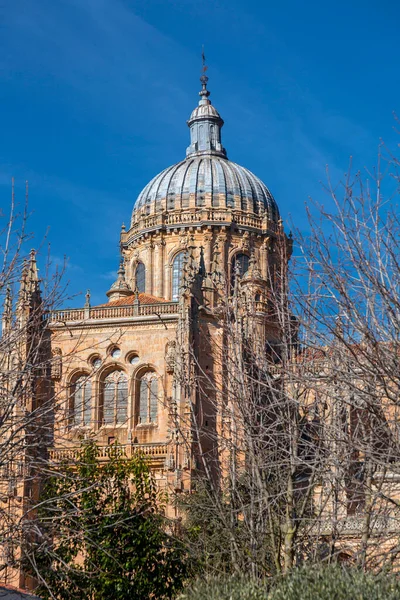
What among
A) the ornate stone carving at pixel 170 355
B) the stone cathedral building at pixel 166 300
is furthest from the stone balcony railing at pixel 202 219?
the ornate stone carving at pixel 170 355

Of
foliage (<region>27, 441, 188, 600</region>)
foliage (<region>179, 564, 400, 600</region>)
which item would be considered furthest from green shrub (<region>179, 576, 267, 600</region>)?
foliage (<region>27, 441, 188, 600</region>)

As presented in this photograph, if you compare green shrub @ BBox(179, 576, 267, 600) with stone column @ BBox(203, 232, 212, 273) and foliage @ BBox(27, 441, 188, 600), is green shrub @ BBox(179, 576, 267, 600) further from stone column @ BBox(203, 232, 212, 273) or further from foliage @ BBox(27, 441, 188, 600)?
stone column @ BBox(203, 232, 212, 273)

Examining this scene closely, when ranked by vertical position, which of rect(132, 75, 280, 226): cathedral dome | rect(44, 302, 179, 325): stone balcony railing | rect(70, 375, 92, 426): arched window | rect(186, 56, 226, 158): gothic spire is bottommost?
rect(70, 375, 92, 426): arched window

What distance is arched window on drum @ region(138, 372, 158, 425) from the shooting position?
4372cm

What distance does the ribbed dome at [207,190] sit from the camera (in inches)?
2275

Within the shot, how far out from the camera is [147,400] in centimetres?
4428

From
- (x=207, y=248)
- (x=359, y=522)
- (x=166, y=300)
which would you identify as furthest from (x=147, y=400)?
(x=359, y=522)

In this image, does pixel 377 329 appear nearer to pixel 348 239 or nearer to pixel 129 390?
pixel 348 239

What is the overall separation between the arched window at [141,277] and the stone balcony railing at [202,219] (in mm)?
2065

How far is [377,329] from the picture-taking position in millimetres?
12961

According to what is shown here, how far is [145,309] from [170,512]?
11.7 m

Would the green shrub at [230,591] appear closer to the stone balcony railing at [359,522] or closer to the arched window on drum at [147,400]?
the stone balcony railing at [359,522]

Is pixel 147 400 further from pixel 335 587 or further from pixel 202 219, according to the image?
pixel 335 587

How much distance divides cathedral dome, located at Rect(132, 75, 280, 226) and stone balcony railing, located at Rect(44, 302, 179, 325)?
44.1 feet
